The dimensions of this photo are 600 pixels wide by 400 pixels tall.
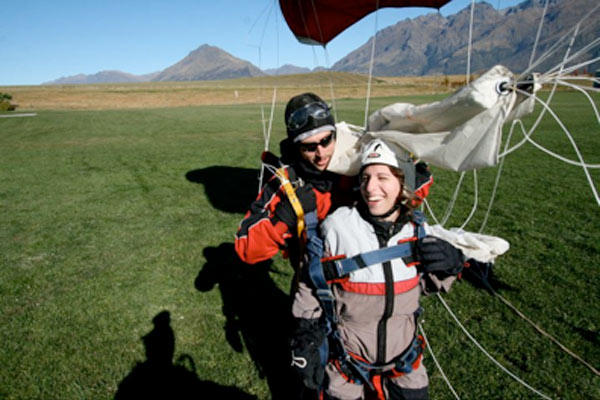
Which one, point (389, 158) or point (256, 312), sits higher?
point (389, 158)

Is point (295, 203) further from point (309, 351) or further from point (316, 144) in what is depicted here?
point (309, 351)

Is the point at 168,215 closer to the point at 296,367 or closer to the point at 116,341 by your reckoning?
the point at 116,341

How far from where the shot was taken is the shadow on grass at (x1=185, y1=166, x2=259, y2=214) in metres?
8.41

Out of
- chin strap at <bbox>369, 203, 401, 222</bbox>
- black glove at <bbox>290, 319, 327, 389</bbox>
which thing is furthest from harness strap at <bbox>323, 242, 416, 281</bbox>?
black glove at <bbox>290, 319, 327, 389</bbox>

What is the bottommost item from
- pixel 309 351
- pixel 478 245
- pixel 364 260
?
pixel 309 351

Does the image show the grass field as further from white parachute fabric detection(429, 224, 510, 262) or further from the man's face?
the man's face

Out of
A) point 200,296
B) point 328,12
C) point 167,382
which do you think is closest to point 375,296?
point 167,382

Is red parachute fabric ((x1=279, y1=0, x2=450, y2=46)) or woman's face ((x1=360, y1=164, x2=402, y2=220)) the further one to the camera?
red parachute fabric ((x1=279, y1=0, x2=450, y2=46))

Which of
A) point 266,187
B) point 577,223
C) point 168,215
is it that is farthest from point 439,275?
point 168,215

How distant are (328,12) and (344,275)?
607 centimetres

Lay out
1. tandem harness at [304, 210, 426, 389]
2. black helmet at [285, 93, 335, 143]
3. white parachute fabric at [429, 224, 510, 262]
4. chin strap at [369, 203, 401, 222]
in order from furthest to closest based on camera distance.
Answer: black helmet at [285, 93, 335, 143] < chin strap at [369, 203, 401, 222] < tandem harness at [304, 210, 426, 389] < white parachute fabric at [429, 224, 510, 262]

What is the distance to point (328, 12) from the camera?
6.48 meters

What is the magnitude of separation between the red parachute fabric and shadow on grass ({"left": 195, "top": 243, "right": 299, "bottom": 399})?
15.1 ft

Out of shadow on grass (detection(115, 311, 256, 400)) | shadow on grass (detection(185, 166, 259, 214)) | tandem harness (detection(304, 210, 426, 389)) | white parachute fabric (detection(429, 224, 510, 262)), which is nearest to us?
white parachute fabric (detection(429, 224, 510, 262))
